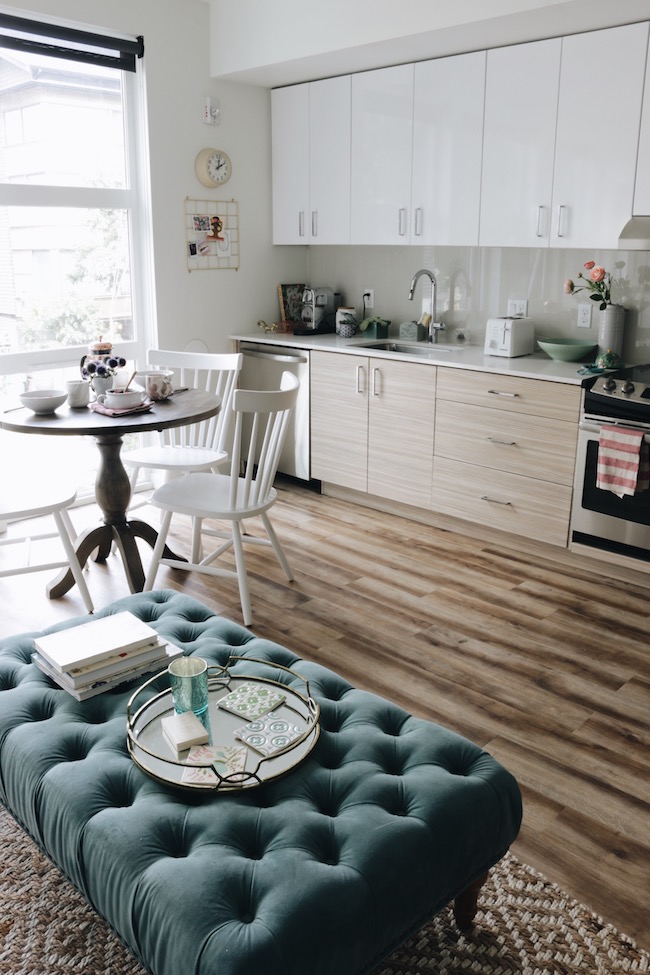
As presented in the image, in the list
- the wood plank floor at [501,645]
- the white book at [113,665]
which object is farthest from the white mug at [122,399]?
the white book at [113,665]

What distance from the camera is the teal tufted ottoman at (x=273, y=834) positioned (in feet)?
4.20

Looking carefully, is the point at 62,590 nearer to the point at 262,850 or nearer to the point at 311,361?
the point at 311,361

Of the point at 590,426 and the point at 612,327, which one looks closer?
the point at 590,426

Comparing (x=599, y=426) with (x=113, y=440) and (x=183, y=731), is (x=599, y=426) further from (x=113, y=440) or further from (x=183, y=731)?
(x=183, y=731)

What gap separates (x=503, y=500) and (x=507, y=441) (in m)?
0.28

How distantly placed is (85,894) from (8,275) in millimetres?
3276

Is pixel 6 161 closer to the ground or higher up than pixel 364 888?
higher up

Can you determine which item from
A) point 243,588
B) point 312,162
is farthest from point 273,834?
point 312,162

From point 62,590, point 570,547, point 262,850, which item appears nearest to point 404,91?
point 570,547

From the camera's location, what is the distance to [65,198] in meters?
4.16

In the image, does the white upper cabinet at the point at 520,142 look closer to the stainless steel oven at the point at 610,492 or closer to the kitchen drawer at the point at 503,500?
the stainless steel oven at the point at 610,492

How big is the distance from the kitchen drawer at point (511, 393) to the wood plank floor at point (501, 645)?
68 cm

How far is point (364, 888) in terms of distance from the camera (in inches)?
52.9

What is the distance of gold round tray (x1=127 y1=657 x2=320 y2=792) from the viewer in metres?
1.55
